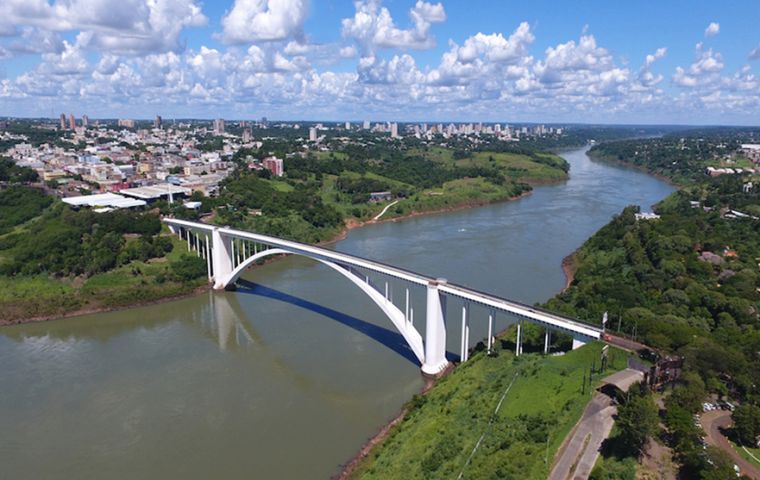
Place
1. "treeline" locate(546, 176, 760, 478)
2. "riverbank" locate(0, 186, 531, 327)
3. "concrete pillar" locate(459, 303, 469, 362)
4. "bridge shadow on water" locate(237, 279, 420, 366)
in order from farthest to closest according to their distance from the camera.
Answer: "riverbank" locate(0, 186, 531, 327) < "bridge shadow on water" locate(237, 279, 420, 366) < "concrete pillar" locate(459, 303, 469, 362) < "treeline" locate(546, 176, 760, 478)

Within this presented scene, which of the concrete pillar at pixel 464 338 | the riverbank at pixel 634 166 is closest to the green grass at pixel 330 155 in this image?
the riverbank at pixel 634 166

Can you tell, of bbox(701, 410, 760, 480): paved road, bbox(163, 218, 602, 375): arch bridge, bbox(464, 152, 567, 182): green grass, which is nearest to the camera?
bbox(701, 410, 760, 480): paved road

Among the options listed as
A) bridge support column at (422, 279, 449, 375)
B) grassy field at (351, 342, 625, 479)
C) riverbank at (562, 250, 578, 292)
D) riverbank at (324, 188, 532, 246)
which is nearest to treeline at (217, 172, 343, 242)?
riverbank at (324, 188, 532, 246)

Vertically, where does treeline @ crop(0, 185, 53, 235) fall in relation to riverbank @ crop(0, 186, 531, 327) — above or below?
above

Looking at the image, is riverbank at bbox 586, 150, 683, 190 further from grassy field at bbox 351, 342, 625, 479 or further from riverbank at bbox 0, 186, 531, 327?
riverbank at bbox 0, 186, 531, 327

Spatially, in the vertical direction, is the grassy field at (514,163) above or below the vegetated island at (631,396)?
above

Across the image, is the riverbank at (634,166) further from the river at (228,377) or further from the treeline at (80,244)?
the treeline at (80,244)
